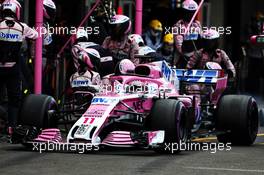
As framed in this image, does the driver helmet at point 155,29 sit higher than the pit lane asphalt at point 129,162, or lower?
higher

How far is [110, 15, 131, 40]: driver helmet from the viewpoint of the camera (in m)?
15.0

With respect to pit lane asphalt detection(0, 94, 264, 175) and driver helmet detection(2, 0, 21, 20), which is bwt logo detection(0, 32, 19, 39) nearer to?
driver helmet detection(2, 0, 21, 20)

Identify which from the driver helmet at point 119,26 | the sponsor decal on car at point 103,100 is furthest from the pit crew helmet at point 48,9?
the sponsor decal on car at point 103,100

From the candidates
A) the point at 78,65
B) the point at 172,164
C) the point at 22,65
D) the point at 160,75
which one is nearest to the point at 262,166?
the point at 172,164

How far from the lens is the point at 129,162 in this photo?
1127 centimetres

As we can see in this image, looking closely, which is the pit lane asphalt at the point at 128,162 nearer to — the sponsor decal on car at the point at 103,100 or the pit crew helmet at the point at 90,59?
the sponsor decal on car at the point at 103,100

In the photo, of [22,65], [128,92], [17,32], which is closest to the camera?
[128,92]

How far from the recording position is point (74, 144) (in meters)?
11.9

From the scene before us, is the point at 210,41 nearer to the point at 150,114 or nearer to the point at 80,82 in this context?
the point at 80,82

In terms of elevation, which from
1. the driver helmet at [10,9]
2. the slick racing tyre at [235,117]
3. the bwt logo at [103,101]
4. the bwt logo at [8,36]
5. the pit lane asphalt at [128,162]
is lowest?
the pit lane asphalt at [128,162]

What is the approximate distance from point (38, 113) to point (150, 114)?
1455 millimetres

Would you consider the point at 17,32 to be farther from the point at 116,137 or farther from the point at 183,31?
the point at 183,31

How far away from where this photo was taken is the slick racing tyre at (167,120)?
39.6 feet

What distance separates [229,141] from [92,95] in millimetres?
2144
